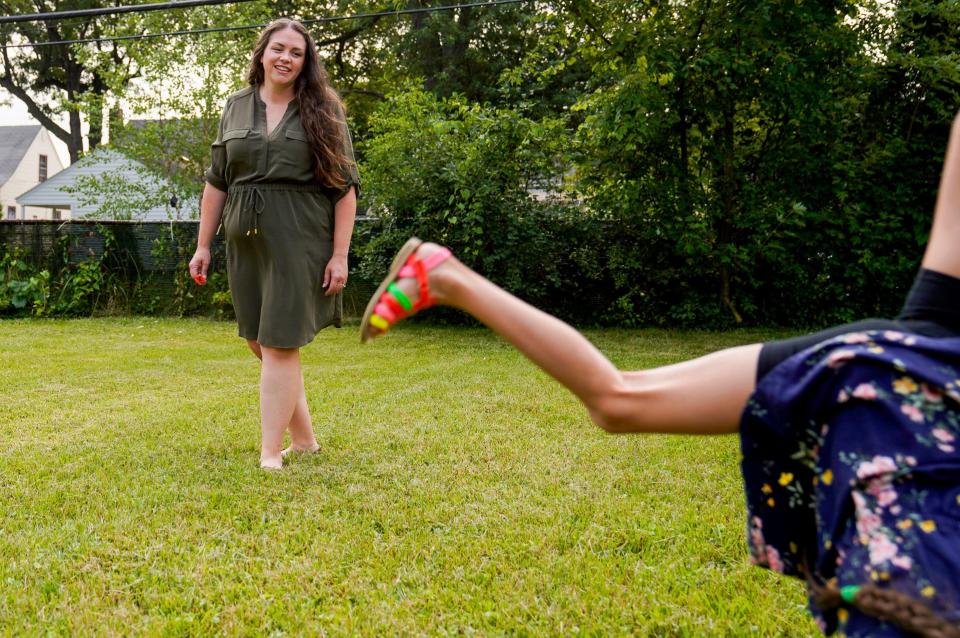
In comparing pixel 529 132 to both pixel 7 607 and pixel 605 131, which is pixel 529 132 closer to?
pixel 605 131

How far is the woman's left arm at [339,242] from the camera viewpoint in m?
3.15

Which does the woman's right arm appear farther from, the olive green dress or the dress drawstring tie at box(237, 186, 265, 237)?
the dress drawstring tie at box(237, 186, 265, 237)

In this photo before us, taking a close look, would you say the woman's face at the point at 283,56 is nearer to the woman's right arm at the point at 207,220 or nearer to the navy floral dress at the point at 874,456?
the woman's right arm at the point at 207,220

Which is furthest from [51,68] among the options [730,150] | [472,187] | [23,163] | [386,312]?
[386,312]

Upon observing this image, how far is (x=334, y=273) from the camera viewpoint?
3141 mm

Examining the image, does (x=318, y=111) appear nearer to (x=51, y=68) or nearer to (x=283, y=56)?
(x=283, y=56)

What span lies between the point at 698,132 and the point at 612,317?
2220 millimetres

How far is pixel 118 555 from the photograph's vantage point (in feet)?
7.36

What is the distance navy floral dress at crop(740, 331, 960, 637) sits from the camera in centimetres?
111

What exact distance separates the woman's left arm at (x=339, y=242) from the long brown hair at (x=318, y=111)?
3.8 inches

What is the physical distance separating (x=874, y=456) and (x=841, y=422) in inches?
3.0

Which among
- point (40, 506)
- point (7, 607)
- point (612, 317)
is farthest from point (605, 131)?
point (7, 607)

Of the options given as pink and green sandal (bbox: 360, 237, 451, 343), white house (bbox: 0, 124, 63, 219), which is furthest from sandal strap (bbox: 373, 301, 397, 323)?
white house (bbox: 0, 124, 63, 219)

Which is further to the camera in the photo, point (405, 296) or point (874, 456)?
point (405, 296)
